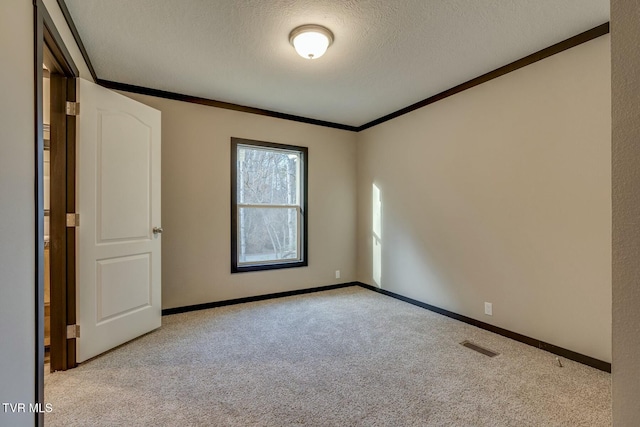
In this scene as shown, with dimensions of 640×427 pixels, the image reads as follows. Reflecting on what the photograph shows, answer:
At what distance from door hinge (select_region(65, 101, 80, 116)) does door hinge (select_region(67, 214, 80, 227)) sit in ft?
2.51

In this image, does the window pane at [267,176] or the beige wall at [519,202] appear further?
the window pane at [267,176]

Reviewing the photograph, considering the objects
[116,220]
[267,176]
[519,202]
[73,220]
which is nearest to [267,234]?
[267,176]

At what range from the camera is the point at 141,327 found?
9.44ft

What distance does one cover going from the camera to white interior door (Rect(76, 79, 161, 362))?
7.93ft

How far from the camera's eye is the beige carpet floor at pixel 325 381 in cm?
176

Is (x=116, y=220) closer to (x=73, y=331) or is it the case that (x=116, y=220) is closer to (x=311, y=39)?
(x=73, y=331)

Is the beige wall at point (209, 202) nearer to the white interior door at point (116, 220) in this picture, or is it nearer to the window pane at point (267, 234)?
the window pane at point (267, 234)

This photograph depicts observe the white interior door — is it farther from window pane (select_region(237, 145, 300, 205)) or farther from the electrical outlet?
the electrical outlet

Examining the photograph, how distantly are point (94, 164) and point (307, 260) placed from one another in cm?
273

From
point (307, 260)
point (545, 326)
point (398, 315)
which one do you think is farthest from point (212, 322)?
point (545, 326)

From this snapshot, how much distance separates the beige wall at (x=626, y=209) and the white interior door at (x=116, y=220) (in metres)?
3.00
